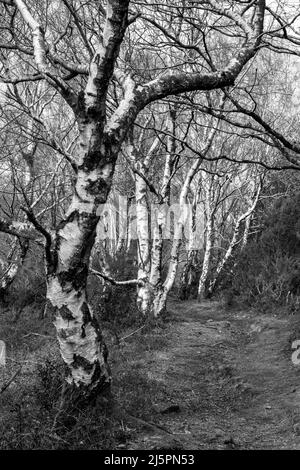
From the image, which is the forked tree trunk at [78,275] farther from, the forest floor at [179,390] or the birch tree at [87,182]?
the forest floor at [179,390]

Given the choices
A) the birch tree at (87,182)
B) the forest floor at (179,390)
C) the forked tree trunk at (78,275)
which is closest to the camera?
the birch tree at (87,182)

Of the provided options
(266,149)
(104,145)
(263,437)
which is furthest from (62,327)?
(266,149)

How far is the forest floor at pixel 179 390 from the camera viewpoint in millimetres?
3805

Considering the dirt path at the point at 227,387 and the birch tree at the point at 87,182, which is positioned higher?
the birch tree at the point at 87,182

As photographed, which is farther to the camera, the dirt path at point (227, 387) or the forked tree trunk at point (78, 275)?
the dirt path at point (227, 387)

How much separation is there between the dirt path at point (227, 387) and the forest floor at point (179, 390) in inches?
0.5

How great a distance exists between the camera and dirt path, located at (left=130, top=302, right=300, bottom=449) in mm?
4203

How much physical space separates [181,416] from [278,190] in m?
11.6

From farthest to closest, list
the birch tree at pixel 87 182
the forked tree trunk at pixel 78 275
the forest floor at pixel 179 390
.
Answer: the forest floor at pixel 179 390, the forked tree trunk at pixel 78 275, the birch tree at pixel 87 182

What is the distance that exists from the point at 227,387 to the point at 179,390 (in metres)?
0.76

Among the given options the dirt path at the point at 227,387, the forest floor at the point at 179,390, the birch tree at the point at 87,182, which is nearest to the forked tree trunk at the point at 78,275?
the birch tree at the point at 87,182

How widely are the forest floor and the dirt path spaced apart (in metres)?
0.01

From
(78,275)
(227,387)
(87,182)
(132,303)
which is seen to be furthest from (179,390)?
(132,303)

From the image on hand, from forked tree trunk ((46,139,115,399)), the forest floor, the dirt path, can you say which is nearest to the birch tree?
forked tree trunk ((46,139,115,399))
